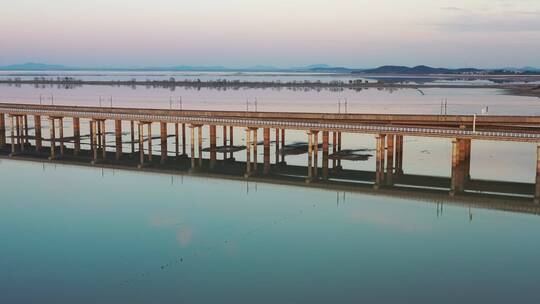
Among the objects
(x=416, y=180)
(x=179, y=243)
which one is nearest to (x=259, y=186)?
(x=416, y=180)

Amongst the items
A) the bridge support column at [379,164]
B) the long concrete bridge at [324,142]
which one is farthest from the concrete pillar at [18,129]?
the bridge support column at [379,164]

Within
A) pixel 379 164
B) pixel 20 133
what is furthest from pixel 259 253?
pixel 20 133

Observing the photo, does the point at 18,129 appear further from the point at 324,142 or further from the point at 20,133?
the point at 324,142

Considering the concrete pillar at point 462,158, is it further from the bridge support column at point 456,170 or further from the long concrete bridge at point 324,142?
the bridge support column at point 456,170

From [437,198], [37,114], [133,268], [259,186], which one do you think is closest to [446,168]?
[437,198]

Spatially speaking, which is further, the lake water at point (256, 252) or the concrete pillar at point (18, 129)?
the concrete pillar at point (18, 129)

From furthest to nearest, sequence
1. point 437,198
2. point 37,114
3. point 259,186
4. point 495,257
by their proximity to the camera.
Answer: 1. point 37,114
2. point 259,186
3. point 437,198
4. point 495,257

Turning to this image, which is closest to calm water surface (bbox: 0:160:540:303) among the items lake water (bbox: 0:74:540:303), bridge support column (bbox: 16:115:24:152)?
lake water (bbox: 0:74:540:303)

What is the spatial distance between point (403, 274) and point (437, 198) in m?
11.5

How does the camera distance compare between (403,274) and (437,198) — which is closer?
(403,274)

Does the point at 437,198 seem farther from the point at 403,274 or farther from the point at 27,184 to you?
the point at 27,184

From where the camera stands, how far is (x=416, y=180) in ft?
118

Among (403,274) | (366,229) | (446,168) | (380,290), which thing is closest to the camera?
(380,290)

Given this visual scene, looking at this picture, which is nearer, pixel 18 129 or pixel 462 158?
pixel 462 158
